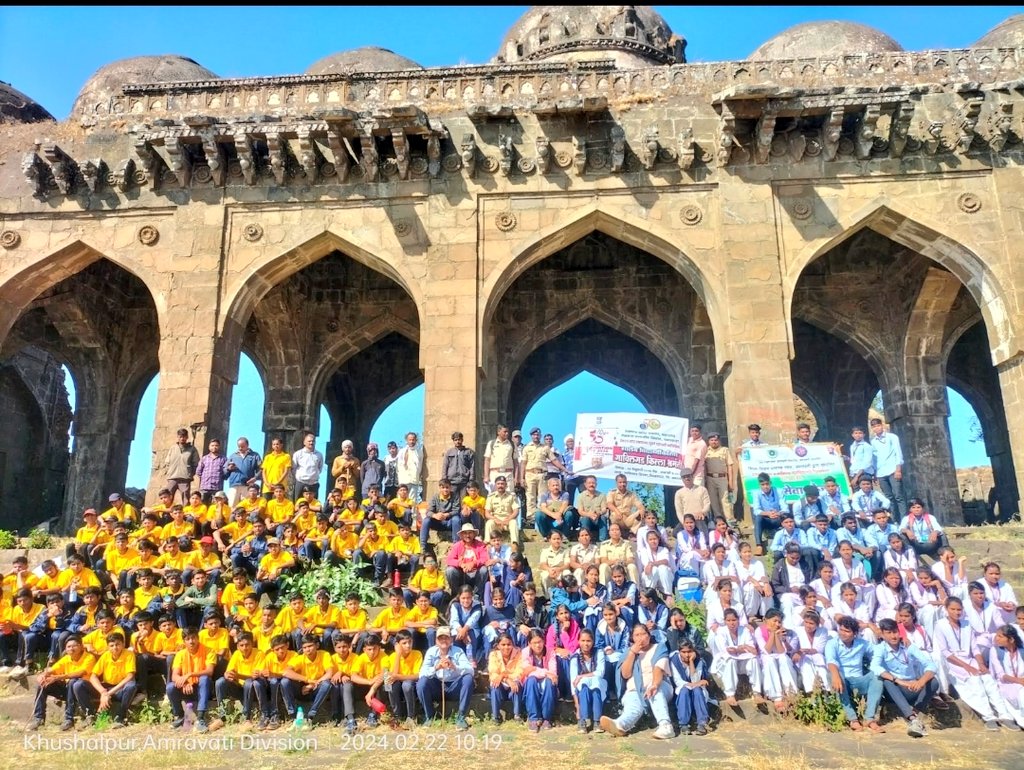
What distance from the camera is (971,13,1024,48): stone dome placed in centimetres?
1543

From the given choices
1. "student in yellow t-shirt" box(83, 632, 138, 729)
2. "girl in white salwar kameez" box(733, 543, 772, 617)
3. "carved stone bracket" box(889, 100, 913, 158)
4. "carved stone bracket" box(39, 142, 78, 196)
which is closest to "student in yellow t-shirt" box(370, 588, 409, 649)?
"student in yellow t-shirt" box(83, 632, 138, 729)

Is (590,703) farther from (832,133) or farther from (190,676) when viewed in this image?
(832,133)

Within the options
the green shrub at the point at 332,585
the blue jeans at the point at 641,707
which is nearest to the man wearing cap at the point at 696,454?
the blue jeans at the point at 641,707

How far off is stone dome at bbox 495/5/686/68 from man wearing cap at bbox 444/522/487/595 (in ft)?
43.9

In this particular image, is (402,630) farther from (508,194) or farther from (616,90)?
(616,90)

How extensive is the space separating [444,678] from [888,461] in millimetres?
6706

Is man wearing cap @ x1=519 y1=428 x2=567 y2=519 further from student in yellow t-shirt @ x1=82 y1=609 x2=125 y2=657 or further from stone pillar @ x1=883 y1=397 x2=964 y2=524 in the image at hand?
stone pillar @ x1=883 y1=397 x2=964 y2=524

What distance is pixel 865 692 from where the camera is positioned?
21.8ft

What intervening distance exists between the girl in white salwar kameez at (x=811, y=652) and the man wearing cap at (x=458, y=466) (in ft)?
15.3

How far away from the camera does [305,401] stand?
16141 mm

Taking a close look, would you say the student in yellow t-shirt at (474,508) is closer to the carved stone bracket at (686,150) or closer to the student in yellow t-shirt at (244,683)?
the student in yellow t-shirt at (244,683)

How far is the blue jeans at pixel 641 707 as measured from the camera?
20.9ft

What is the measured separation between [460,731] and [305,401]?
→ 10644mm

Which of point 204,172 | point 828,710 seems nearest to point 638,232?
point 204,172
